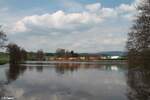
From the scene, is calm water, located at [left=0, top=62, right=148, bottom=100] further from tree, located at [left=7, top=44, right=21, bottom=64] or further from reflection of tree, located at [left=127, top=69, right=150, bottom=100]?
tree, located at [left=7, top=44, right=21, bottom=64]

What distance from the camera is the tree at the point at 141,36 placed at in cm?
3659

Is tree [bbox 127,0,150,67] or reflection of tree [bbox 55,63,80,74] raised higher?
tree [bbox 127,0,150,67]

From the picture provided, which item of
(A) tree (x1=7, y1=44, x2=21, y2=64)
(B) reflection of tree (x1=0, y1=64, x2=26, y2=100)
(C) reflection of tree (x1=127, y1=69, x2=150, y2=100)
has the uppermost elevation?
(A) tree (x1=7, y1=44, x2=21, y2=64)

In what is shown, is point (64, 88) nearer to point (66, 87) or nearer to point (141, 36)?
point (66, 87)

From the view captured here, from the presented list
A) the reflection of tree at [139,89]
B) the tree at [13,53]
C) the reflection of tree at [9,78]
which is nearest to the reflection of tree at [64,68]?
the reflection of tree at [9,78]

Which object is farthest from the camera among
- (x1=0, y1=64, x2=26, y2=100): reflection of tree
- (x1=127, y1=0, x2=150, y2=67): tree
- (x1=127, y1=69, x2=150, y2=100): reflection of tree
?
(x1=127, y1=0, x2=150, y2=67): tree

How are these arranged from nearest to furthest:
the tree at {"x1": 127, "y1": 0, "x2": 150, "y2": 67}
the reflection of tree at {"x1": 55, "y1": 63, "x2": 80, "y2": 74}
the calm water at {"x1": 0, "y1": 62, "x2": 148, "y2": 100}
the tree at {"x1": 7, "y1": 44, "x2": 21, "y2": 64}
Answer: the calm water at {"x1": 0, "y1": 62, "x2": 148, "y2": 100} → the tree at {"x1": 127, "y1": 0, "x2": 150, "y2": 67} → the reflection of tree at {"x1": 55, "y1": 63, "x2": 80, "y2": 74} → the tree at {"x1": 7, "y1": 44, "x2": 21, "y2": 64}

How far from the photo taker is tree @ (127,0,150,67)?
3659 cm

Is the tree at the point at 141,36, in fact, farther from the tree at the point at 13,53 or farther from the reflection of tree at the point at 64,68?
the tree at the point at 13,53

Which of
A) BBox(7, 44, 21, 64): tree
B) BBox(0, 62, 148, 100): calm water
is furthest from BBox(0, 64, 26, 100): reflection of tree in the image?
BBox(7, 44, 21, 64): tree

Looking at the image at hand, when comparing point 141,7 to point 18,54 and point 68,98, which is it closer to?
point 68,98

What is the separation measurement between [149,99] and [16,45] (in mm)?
112573

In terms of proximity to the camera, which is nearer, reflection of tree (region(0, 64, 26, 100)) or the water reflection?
the water reflection

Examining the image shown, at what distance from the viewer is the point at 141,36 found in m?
37.4
